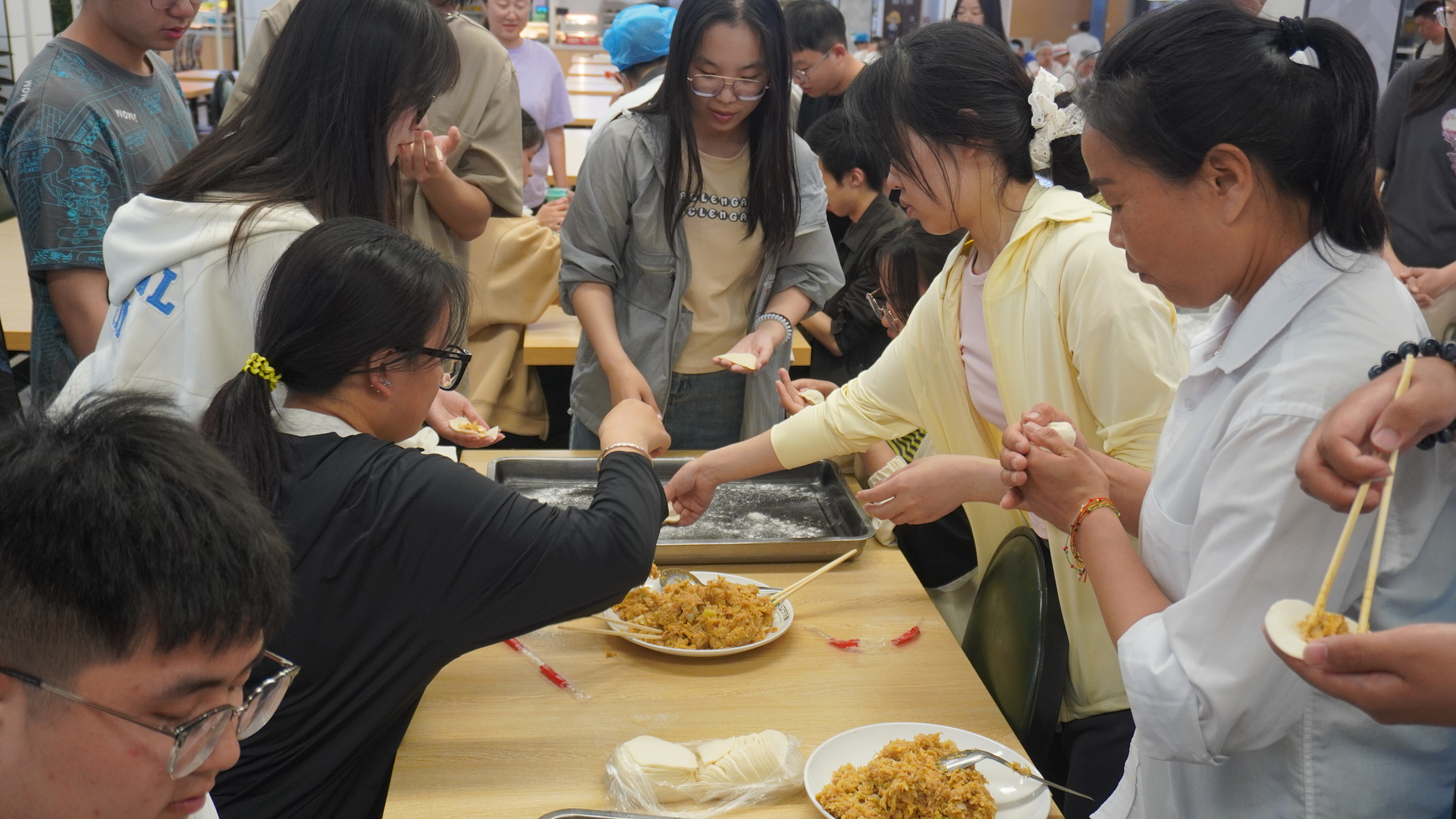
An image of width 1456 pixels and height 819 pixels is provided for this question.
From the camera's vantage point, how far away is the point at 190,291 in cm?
165

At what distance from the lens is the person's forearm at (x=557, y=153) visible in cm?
592

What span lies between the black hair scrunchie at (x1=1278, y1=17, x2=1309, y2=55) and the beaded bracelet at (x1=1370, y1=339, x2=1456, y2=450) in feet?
1.05

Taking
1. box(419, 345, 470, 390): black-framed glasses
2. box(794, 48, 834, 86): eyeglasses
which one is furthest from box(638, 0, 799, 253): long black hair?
box(794, 48, 834, 86): eyeglasses

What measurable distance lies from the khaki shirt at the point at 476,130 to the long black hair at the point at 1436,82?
2874 mm

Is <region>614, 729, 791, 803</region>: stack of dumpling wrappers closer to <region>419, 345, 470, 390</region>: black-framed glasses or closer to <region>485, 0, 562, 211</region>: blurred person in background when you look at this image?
<region>419, 345, 470, 390</region>: black-framed glasses

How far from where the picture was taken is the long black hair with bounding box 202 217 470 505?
1378 millimetres

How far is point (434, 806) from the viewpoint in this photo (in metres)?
1.35

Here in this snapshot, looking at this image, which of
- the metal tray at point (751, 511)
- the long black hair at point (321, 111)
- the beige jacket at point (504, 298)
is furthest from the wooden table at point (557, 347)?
the long black hair at point (321, 111)

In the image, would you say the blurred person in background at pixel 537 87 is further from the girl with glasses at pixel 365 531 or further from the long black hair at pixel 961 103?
the girl with glasses at pixel 365 531

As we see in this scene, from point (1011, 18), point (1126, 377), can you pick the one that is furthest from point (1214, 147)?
point (1011, 18)

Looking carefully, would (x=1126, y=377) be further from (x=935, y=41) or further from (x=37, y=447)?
(x=37, y=447)

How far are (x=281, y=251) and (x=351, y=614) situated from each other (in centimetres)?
59

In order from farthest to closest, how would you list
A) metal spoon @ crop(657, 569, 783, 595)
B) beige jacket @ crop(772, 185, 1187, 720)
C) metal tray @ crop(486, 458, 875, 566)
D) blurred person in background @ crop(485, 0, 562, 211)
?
blurred person in background @ crop(485, 0, 562, 211) < metal tray @ crop(486, 458, 875, 566) < metal spoon @ crop(657, 569, 783, 595) < beige jacket @ crop(772, 185, 1187, 720)

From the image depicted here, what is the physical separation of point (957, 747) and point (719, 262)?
4.92ft
